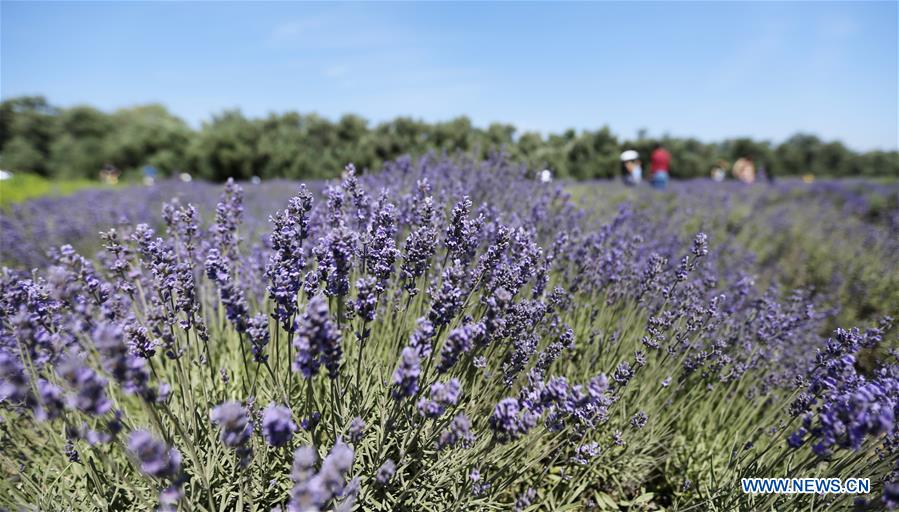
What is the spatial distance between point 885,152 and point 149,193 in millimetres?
51685

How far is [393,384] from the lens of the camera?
83.0 inches

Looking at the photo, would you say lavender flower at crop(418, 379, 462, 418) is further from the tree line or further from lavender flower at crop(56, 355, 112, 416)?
the tree line

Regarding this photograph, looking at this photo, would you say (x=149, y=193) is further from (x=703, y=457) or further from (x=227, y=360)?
(x=703, y=457)

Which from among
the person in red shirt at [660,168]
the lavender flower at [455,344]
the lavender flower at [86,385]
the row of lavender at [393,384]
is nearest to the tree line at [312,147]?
the person in red shirt at [660,168]

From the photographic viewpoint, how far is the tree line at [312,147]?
16219 millimetres

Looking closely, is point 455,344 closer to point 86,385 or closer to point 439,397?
point 439,397

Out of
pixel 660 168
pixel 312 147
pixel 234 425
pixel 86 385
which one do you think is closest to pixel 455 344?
pixel 234 425

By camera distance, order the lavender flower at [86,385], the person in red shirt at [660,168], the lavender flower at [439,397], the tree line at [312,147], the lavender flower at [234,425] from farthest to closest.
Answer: the tree line at [312,147]
the person in red shirt at [660,168]
the lavender flower at [439,397]
the lavender flower at [234,425]
the lavender flower at [86,385]

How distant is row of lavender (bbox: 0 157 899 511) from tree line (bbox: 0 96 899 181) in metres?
4.13

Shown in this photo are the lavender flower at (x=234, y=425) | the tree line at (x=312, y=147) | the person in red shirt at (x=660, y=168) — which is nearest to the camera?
the lavender flower at (x=234, y=425)

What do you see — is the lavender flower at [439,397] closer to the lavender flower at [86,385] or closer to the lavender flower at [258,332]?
the lavender flower at [258,332]

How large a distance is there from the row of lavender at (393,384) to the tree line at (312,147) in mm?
4134

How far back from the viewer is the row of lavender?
5.37 ft

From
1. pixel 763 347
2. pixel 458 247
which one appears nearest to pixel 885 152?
pixel 763 347
